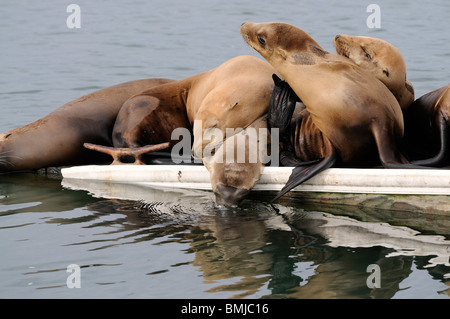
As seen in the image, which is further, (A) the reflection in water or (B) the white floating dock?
(B) the white floating dock

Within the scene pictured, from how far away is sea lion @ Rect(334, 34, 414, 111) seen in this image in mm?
6043

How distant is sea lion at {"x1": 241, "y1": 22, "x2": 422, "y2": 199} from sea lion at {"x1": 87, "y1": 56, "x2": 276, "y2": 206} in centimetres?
33

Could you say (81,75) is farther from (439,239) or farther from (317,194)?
(439,239)

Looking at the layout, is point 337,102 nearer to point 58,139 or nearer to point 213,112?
point 213,112

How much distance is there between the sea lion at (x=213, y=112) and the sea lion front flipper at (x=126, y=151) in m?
0.18

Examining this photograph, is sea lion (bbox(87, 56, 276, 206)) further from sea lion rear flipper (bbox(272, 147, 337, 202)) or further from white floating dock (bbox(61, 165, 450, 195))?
sea lion rear flipper (bbox(272, 147, 337, 202))

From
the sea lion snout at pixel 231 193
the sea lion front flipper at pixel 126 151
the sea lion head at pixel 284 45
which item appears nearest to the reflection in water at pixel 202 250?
the sea lion snout at pixel 231 193

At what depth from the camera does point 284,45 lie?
6078 millimetres

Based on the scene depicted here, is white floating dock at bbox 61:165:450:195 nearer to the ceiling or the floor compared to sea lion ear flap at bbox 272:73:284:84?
nearer to the floor

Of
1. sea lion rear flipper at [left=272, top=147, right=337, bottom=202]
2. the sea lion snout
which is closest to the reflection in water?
the sea lion snout

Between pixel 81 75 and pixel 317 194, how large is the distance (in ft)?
28.2

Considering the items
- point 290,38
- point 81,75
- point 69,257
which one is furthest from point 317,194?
point 81,75

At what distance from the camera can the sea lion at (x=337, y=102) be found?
18.8 ft

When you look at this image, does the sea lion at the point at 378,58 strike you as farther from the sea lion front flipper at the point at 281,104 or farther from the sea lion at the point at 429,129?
the sea lion front flipper at the point at 281,104
